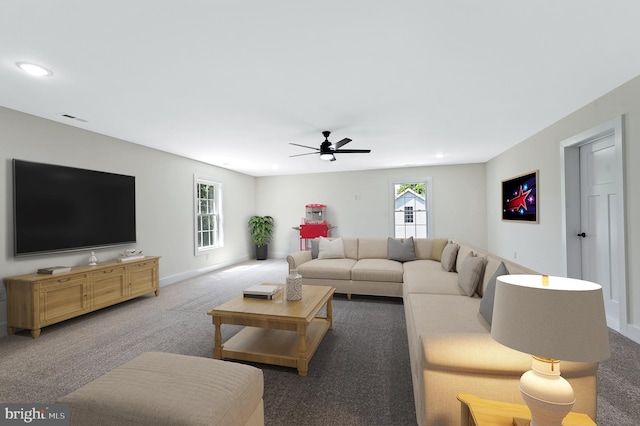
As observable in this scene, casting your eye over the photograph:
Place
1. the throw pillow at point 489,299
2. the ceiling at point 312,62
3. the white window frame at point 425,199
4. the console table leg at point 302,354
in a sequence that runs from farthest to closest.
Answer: the white window frame at point 425,199 < the console table leg at point 302,354 < the throw pillow at point 489,299 < the ceiling at point 312,62

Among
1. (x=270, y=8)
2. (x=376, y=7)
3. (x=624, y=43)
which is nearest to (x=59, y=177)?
(x=270, y=8)

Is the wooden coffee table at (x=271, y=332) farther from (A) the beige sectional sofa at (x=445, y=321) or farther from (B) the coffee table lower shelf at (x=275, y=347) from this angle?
(A) the beige sectional sofa at (x=445, y=321)

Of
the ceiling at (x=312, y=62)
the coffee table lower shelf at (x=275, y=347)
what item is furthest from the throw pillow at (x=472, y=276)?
the ceiling at (x=312, y=62)

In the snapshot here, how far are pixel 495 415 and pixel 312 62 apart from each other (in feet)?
7.96

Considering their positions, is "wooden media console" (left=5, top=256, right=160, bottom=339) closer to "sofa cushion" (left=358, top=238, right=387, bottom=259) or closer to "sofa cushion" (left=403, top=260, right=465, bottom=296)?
"sofa cushion" (left=358, top=238, right=387, bottom=259)

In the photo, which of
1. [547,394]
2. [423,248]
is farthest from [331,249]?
[547,394]

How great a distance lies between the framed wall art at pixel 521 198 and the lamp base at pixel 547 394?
4220 mm

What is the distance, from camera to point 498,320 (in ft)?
3.18

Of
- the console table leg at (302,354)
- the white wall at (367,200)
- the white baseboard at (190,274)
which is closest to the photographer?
the console table leg at (302,354)

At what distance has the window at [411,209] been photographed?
7242mm

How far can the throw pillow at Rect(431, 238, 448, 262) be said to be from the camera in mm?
4406
